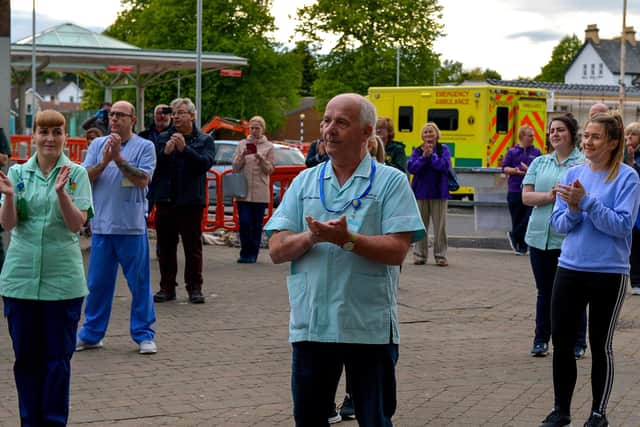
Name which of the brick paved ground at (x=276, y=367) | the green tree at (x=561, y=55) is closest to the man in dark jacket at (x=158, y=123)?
the brick paved ground at (x=276, y=367)

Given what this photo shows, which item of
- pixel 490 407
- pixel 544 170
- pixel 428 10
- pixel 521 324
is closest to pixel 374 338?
pixel 490 407

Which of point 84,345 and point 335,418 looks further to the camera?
point 84,345

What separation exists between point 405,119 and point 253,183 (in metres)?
13.2

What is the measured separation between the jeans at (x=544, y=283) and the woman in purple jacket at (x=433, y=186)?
5.88m

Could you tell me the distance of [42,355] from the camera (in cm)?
546

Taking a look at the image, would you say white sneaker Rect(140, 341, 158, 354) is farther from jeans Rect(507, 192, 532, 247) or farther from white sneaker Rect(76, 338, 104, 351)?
jeans Rect(507, 192, 532, 247)

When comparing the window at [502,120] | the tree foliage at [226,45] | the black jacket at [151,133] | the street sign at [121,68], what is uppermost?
the tree foliage at [226,45]

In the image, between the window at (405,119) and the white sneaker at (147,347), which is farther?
the window at (405,119)

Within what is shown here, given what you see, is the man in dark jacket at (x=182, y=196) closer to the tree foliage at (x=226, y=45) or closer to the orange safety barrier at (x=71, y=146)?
the orange safety barrier at (x=71, y=146)

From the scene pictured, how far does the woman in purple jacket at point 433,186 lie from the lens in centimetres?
1395

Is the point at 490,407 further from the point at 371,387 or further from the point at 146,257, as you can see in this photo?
the point at 146,257

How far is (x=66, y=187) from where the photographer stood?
550 centimetres

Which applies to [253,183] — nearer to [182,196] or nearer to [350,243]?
[182,196]

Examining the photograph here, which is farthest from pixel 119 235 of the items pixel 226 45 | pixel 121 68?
pixel 226 45
